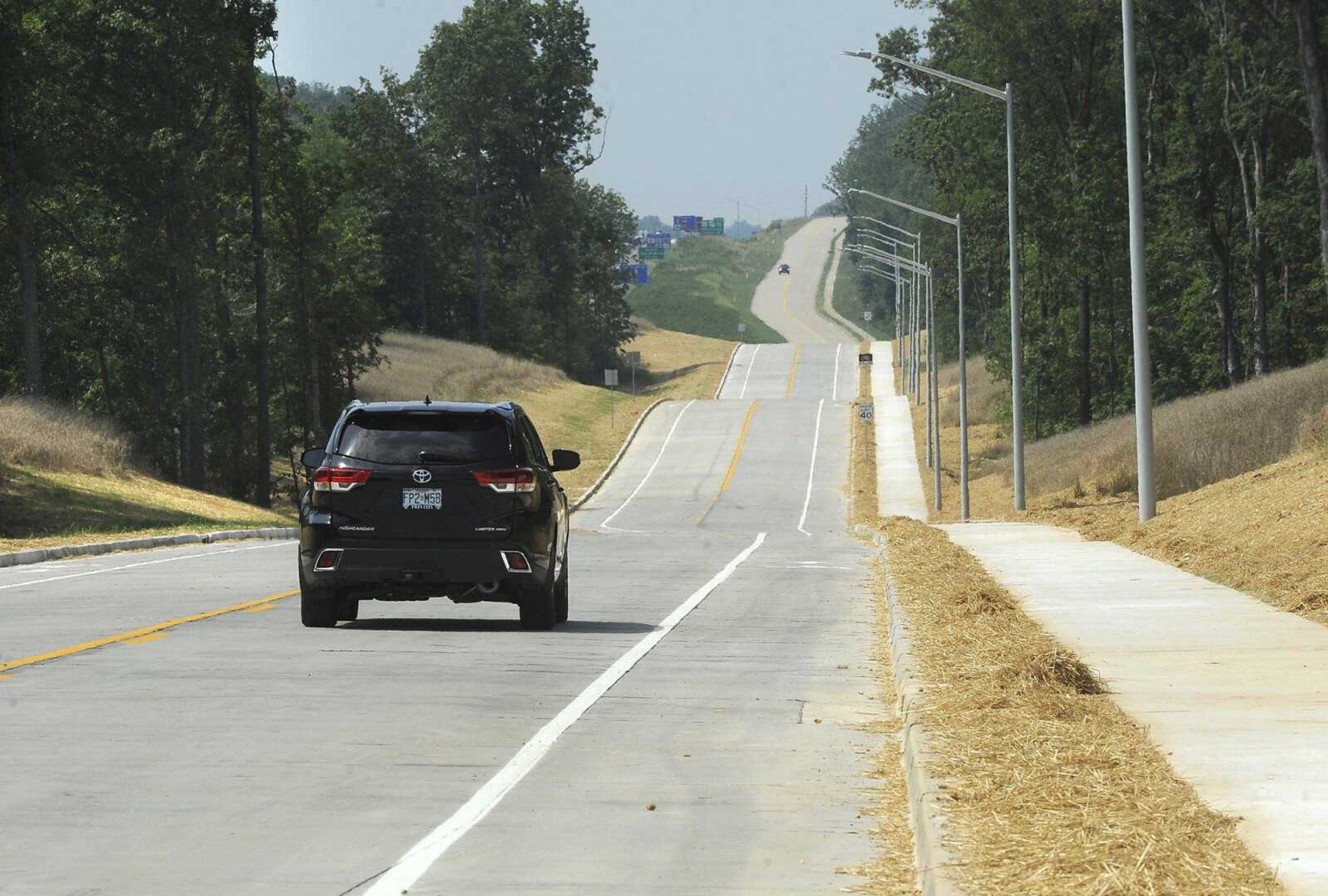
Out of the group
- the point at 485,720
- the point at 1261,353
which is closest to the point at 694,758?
the point at 485,720

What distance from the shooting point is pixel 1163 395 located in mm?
82938

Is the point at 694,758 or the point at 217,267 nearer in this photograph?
the point at 694,758

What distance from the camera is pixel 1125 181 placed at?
7794 cm

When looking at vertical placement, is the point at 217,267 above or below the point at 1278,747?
above

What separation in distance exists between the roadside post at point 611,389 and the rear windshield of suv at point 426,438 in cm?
6991

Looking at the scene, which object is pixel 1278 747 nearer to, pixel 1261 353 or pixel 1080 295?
pixel 1261 353

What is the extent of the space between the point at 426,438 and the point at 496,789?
8204 millimetres

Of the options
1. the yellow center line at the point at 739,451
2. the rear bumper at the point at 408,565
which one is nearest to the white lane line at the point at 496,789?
the rear bumper at the point at 408,565

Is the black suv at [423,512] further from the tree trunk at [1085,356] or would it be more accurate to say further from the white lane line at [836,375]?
the white lane line at [836,375]

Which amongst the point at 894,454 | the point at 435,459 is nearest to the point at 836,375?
the point at 894,454

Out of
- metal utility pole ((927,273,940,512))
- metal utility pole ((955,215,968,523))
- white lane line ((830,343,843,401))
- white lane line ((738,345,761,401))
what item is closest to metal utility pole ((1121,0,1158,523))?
metal utility pole ((955,215,968,523))

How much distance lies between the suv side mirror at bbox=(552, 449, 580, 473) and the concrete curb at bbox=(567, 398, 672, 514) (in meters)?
47.9

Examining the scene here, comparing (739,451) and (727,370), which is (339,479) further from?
(727,370)

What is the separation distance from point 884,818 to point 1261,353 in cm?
6084
